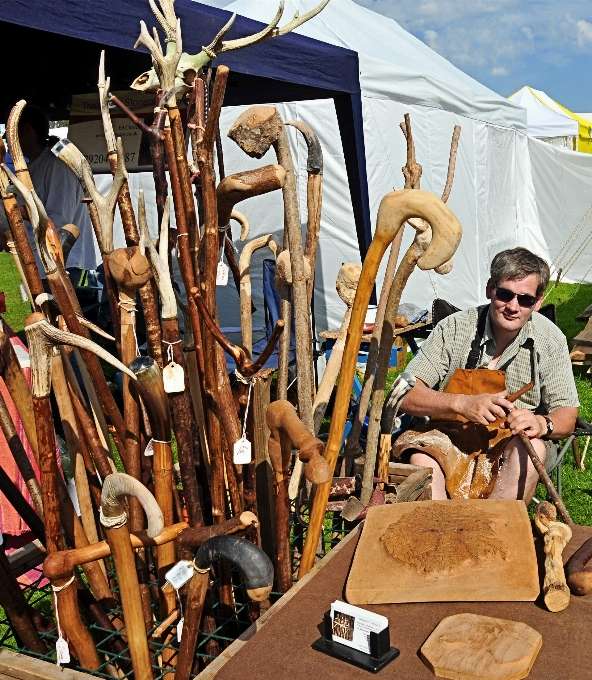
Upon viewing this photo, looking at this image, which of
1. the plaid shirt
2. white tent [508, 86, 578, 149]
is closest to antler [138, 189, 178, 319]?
the plaid shirt

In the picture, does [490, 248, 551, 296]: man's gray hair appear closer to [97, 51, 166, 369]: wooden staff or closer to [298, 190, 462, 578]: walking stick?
[298, 190, 462, 578]: walking stick

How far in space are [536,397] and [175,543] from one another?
1.41 m

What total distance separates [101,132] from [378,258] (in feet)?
8.51

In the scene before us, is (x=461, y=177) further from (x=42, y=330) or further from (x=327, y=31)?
(x=42, y=330)

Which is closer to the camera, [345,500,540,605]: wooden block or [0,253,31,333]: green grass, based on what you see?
[345,500,540,605]: wooden block

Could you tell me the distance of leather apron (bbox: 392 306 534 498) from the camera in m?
2.17

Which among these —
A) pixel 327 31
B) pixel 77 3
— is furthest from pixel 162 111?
pixel 327 31

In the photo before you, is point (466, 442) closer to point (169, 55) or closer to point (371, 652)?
point (371, 652)

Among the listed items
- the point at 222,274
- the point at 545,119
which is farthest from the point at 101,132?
the point at 545,119

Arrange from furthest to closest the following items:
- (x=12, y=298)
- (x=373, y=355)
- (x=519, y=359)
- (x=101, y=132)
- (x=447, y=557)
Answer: (x=12, y=298) < (x=101, y=132) < (x=519, y=359) < (x=373, y=355) < (x=447, y=557)

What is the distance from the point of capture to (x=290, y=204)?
1.35 meters

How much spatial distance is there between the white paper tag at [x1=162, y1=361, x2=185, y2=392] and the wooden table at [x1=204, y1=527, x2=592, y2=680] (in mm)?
405

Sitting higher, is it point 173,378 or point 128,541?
point 173,378

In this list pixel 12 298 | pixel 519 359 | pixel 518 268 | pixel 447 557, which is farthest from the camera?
pixel 12 298
